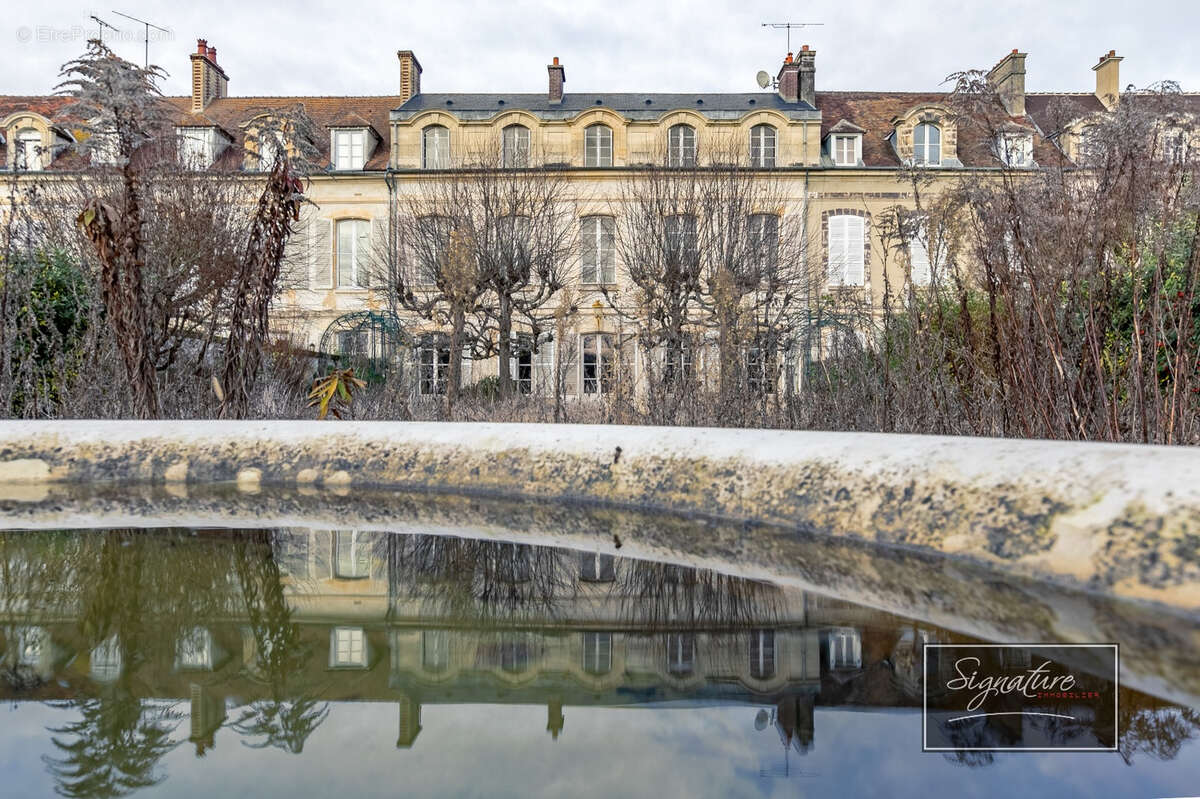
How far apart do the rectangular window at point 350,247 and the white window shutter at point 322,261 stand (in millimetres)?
180

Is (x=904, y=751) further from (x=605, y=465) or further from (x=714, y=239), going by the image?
(x=714, y=239)

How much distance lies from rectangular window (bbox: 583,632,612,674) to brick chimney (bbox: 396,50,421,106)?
20.1 metres

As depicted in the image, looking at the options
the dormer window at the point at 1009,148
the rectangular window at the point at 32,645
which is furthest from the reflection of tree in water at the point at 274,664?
the dormer window at the point at 1009,148

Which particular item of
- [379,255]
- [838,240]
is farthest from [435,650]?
[838,240]

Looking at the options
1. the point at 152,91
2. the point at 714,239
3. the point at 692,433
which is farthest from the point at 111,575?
the point at 714,239

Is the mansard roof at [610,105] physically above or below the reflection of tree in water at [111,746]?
above

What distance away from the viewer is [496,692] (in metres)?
0.84

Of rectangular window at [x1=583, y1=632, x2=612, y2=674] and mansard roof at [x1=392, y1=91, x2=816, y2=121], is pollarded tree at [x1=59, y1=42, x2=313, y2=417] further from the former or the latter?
mansard roof at [x1=392, y1=91, x2=816, y2=121]

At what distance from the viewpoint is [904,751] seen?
0.71m

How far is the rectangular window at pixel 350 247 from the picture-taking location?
17.8 m

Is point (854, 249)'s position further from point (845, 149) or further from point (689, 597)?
point (689, 597)

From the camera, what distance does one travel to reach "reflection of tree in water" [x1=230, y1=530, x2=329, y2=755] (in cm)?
72

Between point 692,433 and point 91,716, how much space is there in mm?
1472

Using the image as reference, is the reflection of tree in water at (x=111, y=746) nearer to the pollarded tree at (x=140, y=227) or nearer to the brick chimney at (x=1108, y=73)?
the pollarded tree at (x=140, y=227)
